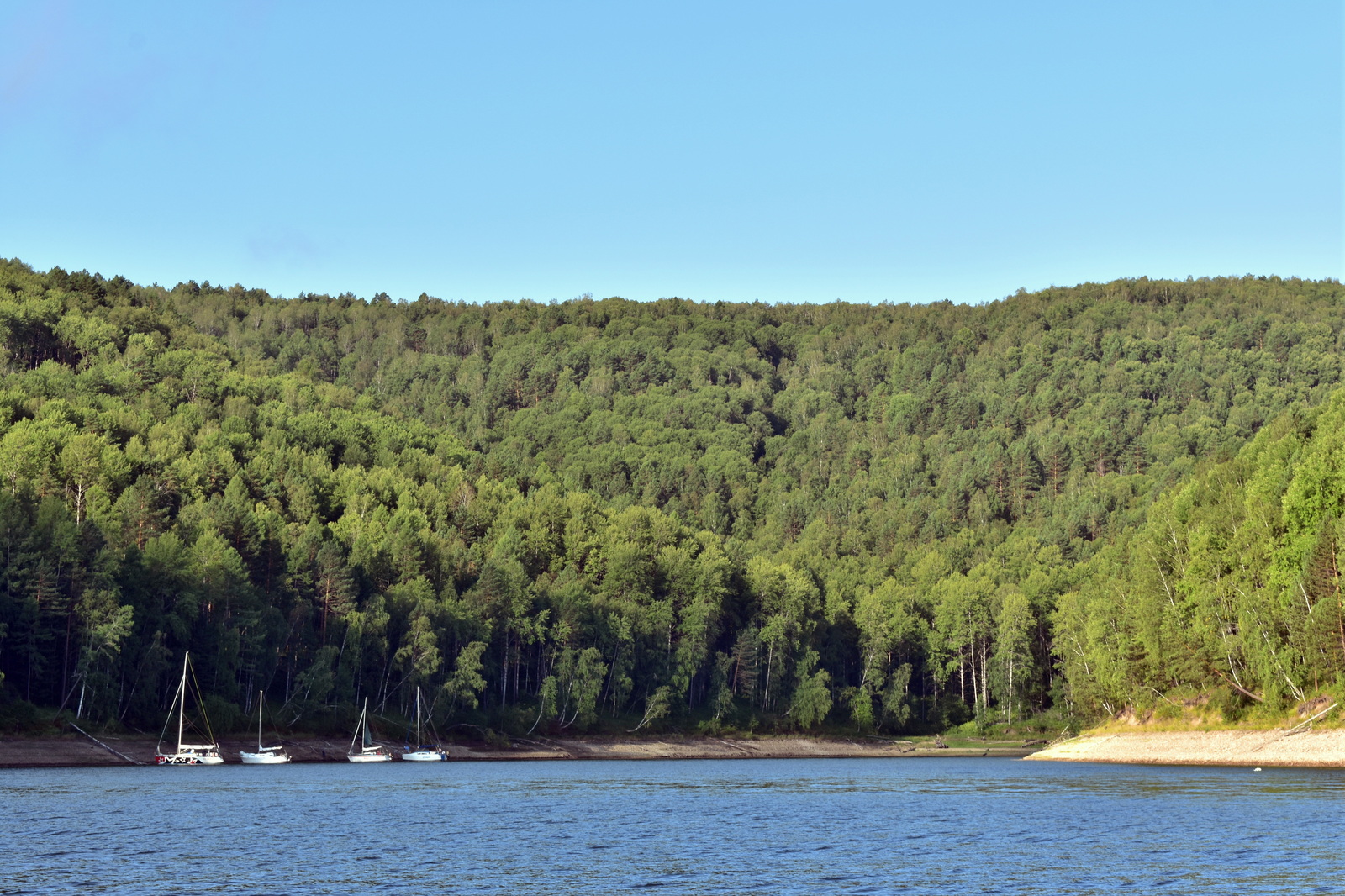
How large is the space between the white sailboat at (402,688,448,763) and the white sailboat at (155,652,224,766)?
1877 centimetres

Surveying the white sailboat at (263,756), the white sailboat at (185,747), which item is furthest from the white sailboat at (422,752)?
the white sailboat at (185,747)

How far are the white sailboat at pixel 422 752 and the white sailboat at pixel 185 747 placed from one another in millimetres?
18771

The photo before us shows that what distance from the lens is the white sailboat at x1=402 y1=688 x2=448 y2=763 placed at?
422 feet

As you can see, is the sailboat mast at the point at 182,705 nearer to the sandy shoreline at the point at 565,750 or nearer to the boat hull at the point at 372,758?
the sandy shoreline at the point at 565,750

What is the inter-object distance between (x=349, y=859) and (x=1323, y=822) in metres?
38.1

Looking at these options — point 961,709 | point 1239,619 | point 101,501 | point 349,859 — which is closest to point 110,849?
point 349,859

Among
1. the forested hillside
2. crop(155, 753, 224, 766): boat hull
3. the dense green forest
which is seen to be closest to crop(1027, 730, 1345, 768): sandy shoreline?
the forested hillside

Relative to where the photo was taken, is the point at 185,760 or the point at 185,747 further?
the point at 185,760

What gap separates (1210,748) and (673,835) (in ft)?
190

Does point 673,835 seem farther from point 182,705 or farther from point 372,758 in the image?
point 372,758

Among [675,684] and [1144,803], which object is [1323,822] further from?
[675,684]

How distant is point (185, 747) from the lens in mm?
110125

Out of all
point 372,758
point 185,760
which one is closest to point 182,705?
point 185,760

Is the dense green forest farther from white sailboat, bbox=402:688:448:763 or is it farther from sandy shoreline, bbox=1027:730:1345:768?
sandy shoreline, bbox=1027:730:1345:768
